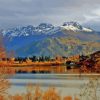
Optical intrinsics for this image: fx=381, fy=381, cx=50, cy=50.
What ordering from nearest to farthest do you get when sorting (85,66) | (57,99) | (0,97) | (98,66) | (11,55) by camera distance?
1. (11,55)
2. (0,97)
3. (85,66)
4. (98,66)
5. (57,99)

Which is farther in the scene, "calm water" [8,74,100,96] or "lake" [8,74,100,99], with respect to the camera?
"calm water" [8,74,100,96]

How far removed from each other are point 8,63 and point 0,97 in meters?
2.43

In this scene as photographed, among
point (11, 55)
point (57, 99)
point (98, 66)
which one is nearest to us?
point (11, 55)

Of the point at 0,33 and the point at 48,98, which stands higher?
the point at 0,33

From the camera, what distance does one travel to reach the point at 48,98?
143 feet

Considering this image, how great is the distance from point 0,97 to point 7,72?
8.50 ft

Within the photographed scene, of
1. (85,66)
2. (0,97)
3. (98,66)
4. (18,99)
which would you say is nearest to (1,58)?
(0,97)

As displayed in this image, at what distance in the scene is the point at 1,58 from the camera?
20031 mm

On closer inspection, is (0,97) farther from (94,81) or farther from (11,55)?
(94,81)

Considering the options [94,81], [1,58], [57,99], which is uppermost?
[1,58]

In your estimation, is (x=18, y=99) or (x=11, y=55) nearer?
(x=11, y=55)

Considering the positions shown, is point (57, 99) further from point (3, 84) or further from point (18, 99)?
point (3, 84)

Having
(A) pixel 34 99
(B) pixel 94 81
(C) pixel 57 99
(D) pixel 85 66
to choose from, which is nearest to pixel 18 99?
(A) pixel 34 99

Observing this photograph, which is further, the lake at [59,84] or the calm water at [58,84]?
the calm water at [58,84]
